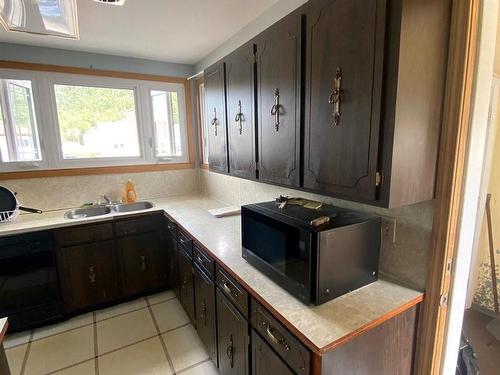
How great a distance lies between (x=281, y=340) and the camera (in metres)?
1.07

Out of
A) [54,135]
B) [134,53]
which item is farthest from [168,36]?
[54,135]

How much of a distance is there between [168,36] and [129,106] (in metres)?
0.99

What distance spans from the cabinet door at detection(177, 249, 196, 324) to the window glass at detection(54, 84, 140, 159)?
4.81 ft

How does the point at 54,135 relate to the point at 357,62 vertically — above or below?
below

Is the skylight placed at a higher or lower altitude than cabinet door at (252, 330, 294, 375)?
higher

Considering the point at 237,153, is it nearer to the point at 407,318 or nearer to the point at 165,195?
the point at 407,318

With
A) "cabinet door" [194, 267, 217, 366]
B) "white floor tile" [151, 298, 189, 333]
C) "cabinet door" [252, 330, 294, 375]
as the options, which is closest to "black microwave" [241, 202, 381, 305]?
"cabinet door" [252, 330, 294, 375]

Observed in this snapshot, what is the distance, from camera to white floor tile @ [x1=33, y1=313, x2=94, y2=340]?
225 cm

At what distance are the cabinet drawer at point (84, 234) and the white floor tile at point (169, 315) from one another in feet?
2.67

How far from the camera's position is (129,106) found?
2951mm

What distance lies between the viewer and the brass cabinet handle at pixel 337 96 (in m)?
1.04

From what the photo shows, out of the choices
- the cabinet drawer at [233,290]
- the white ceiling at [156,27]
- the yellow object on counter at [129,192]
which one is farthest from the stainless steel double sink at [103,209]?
Result: the cabinet drawer at [233,290]

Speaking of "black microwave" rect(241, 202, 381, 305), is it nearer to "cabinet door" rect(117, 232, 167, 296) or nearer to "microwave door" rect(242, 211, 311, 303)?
"microwave door" rect(242, 211, 311, 303)

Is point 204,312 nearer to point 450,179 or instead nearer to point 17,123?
point 450,179
